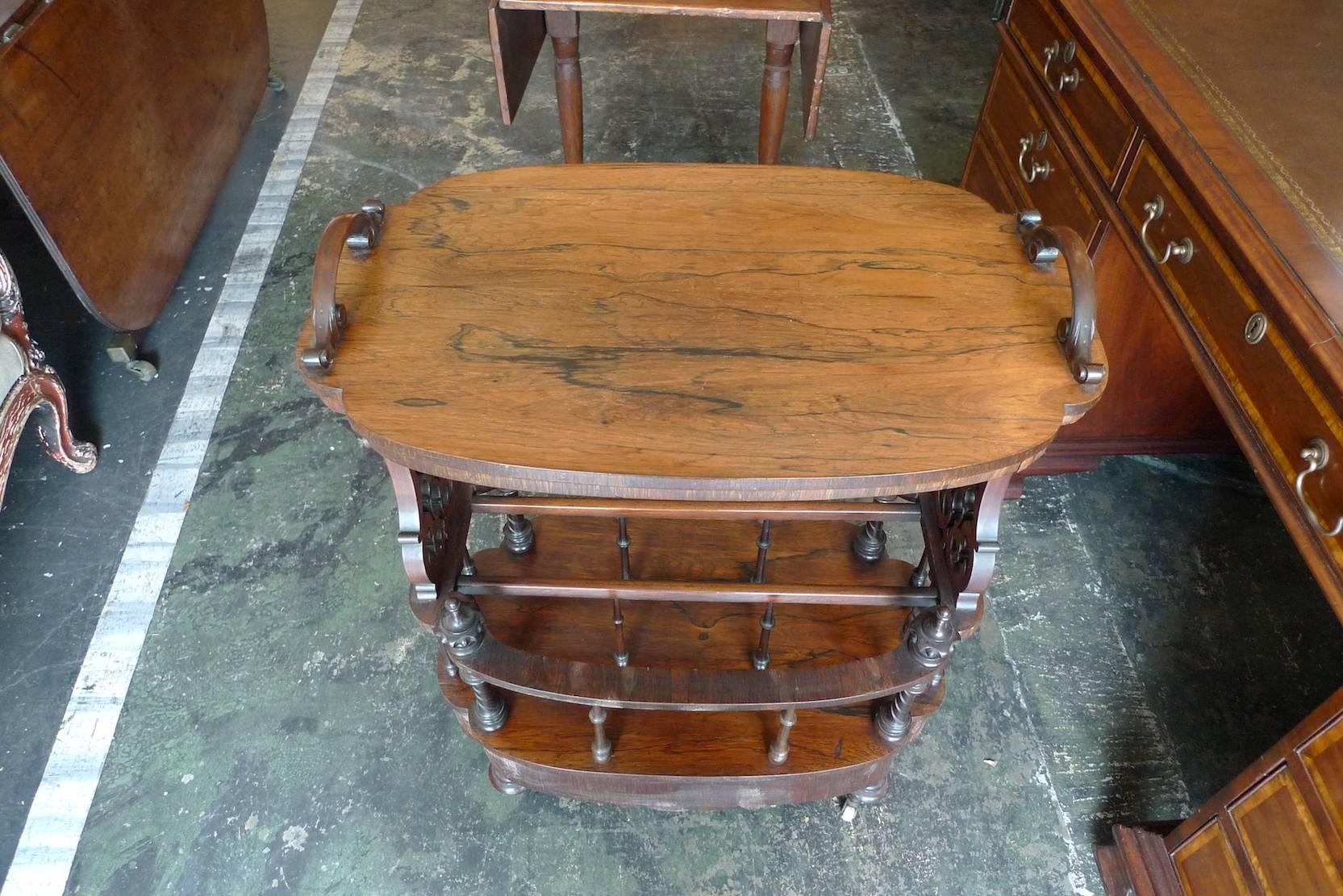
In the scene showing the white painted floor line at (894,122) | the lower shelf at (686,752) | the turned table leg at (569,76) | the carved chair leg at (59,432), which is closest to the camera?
the lower shelf at (686,752)

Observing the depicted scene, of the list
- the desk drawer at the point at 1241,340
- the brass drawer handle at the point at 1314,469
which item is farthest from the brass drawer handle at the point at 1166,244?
the brass drawer handle at the point at 1314,469

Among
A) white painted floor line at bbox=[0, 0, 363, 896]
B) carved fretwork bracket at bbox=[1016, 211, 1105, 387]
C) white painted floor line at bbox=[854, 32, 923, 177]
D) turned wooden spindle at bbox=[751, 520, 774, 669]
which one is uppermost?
carved fretwork bracket at bbox=[1016, 211, 1105, 387]

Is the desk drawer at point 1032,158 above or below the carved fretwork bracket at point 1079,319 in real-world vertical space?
below

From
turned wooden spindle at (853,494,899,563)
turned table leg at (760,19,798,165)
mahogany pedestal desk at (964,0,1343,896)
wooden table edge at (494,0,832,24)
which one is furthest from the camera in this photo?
turned table leg at (760,19,798,165)

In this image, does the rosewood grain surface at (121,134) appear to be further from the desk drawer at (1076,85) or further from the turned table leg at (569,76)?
the desk drawer at (1076,85)

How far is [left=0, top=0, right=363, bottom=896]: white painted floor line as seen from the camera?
1.48 metres

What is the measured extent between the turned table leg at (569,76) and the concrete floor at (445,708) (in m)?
0.90

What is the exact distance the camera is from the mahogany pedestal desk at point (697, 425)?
946 mm

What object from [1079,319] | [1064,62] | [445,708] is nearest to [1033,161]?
[1064,62]

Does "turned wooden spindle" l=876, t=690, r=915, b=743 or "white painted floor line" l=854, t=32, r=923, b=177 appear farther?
"white painted floor line" l=854, t=32, r=923, b=177

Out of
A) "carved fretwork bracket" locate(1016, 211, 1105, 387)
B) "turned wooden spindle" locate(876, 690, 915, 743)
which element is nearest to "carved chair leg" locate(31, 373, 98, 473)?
"turned wooden spindle" locate(876, 690, 915, 743)

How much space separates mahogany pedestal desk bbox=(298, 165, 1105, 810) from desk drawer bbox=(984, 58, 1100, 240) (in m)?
0.51

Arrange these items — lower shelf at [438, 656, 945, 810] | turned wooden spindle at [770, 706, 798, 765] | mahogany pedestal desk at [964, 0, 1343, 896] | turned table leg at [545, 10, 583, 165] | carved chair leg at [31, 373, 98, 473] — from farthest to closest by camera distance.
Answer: turned table leg at [545, 10, 583, 165] → carved chair leg at [31, 373, 98, 473] → lower shelf at [438, 656, 945, 810] → turned wooden spindle at [770, 706, 798, 765] → mahogany pedestal desk at [964, 0, 1343, 896]

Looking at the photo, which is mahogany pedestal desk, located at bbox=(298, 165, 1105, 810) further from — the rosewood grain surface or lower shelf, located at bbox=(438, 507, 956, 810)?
the rosewood grain surface
